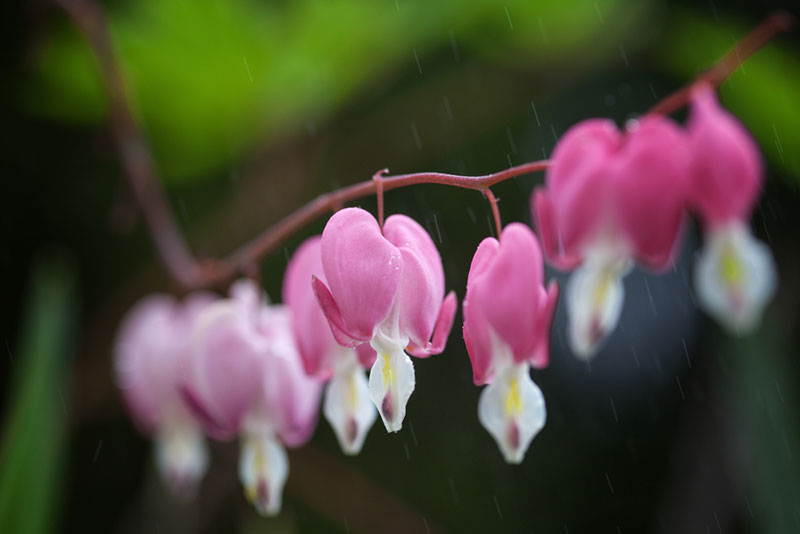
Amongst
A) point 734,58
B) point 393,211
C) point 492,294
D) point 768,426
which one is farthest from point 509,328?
point 393,211

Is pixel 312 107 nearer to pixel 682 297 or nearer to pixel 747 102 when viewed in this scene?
pixel 747 102

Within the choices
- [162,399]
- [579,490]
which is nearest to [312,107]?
[162,399]

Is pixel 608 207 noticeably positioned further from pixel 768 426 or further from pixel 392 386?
pixel 768 426

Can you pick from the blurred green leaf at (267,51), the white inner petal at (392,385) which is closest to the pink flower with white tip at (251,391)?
the white inner petal at (392,385)

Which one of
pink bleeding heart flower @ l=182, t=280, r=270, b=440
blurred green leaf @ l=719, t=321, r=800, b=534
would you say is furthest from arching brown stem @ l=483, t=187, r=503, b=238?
blurred green leaf @ l=719, t=321, r=800, b=534

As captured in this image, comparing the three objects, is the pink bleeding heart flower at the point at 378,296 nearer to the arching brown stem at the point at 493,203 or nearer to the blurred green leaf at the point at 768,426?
the arching brown stem at the point at 493,203

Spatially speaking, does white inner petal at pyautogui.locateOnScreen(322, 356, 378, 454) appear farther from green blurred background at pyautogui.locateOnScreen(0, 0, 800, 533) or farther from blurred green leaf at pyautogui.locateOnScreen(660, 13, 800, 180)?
blurred green leaf at pyautogui.locateOnScreen(660, 13, 800, 180)

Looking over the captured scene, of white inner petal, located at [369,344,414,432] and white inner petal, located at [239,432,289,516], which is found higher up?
white inner petal, located at [369,344,414,432]
